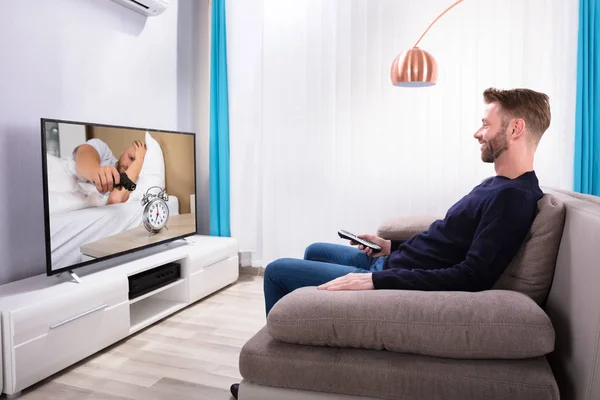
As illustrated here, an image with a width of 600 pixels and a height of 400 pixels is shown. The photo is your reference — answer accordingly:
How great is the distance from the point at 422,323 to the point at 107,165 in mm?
2205

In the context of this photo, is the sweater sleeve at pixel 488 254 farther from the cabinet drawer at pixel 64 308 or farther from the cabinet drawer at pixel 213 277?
the cabinet drawer at pixel 213 277

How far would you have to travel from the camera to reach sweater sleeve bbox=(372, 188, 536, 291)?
5.20 ft

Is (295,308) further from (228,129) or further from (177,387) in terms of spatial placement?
(228,129)

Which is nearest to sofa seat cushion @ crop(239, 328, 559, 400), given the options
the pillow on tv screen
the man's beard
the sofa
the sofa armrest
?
the sofa

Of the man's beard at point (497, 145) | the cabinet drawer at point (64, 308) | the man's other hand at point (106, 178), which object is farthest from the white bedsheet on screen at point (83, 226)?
the man's beard at point (497, 145)

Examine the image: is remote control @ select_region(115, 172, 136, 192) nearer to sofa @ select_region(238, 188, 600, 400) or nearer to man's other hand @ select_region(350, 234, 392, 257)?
man's other hand @ select_region(350, 234, 392, 257)

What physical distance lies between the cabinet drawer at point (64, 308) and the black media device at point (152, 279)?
14 centimetres

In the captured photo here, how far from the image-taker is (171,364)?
2.52m

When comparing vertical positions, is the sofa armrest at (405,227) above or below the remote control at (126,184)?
below

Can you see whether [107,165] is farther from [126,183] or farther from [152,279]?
[152,279]

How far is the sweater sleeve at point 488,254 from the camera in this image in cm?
158

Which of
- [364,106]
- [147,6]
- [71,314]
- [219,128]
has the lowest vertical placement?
[71,314]

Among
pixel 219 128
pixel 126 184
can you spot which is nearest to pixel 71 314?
pixel 126 184

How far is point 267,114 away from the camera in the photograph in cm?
407
